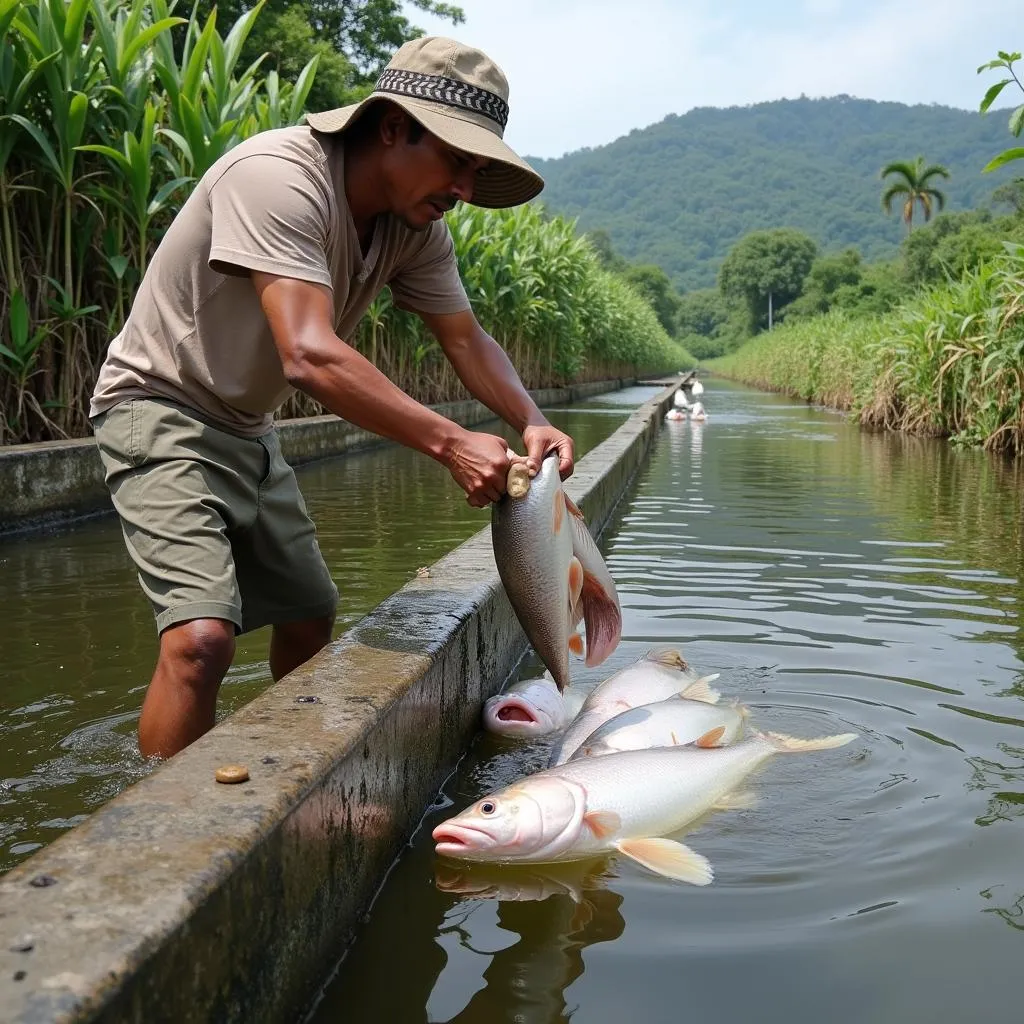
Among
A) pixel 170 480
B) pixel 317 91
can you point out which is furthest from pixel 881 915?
pixel 317 91

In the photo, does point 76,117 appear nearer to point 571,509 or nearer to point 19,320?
point 19,320

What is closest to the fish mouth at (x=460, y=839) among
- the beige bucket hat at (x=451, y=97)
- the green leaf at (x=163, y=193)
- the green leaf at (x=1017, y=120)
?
the beige bucket hat at (x=451, y=97)

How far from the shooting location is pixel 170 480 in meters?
2.79

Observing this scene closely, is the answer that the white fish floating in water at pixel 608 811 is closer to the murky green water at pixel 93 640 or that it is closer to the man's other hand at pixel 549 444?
the man's other hand at pixel 549 444

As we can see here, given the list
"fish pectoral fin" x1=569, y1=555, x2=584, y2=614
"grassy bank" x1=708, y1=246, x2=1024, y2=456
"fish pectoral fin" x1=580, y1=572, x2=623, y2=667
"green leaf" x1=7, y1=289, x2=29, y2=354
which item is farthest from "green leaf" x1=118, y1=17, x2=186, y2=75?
"grassy bank" x1=708, y1=246, x2=1024, y2=456

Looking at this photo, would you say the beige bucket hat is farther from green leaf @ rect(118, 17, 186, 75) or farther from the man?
green leaf @ rect(118, 17, 186, 75)

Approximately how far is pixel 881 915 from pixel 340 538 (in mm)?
5003

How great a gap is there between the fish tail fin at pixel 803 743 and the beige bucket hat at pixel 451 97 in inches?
67.7

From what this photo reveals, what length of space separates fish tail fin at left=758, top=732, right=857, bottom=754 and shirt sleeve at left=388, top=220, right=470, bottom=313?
61.1 inches

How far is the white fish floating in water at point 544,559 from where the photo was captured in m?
2.89

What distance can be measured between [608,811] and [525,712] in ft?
3.29

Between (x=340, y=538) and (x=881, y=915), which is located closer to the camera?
(x=881, y=915)

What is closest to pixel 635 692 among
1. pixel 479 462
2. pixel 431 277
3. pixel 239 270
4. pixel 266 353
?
pixel 479 462

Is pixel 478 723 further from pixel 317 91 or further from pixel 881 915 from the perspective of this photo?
pixel 317 91
